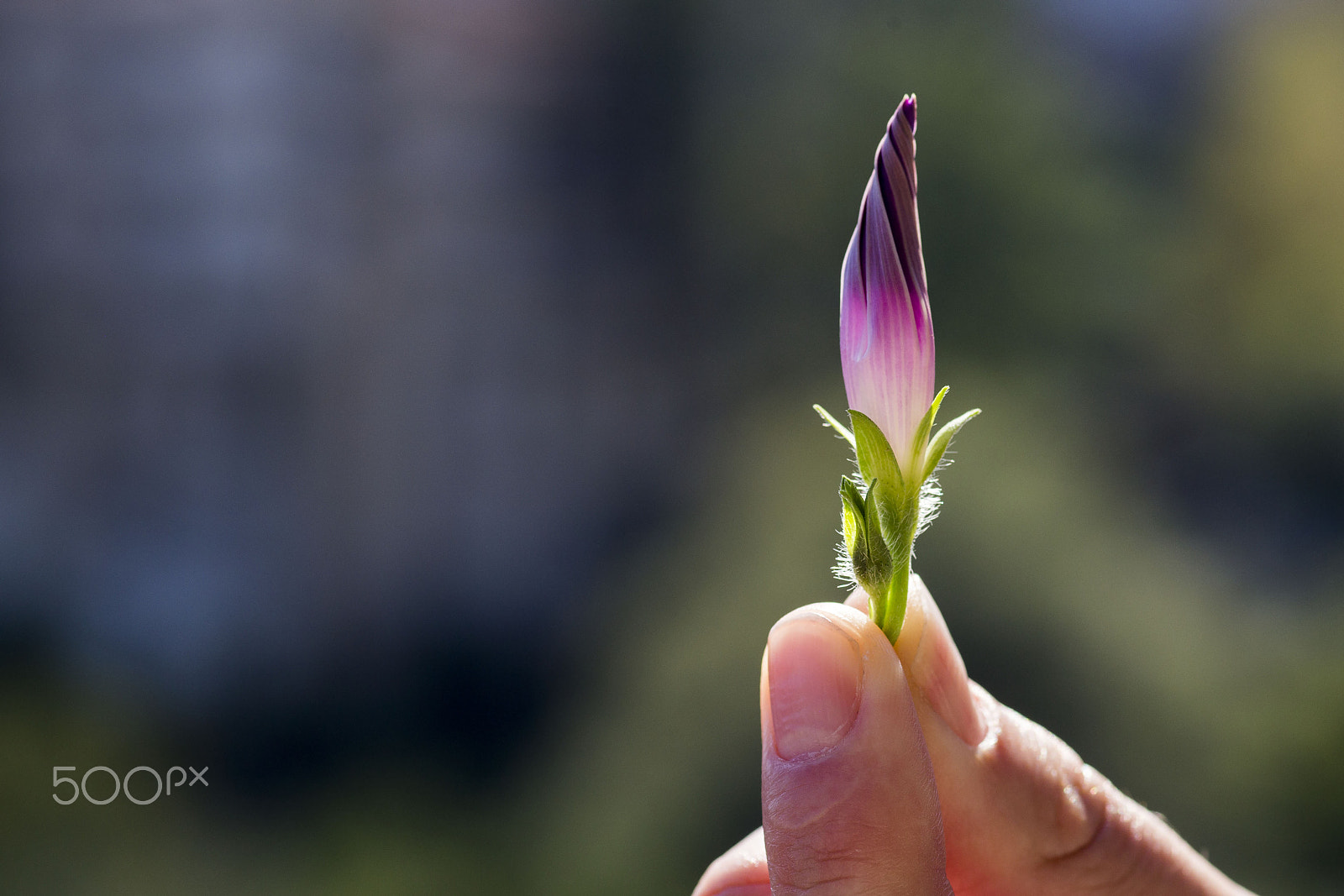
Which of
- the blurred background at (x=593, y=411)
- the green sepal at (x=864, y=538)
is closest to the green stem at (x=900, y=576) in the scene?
the green sepal at (x=864, y=538)

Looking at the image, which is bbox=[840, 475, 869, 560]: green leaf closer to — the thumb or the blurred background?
Answer: the thumb

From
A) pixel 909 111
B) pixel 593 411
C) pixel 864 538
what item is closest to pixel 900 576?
pixel 864 538

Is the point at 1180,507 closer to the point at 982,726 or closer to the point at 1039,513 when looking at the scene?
the point at 1039,513

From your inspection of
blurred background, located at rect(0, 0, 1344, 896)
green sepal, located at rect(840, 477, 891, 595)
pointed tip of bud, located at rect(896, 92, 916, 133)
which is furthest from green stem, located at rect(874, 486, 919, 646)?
blurred background, located at rect(0, 0, 1344, 896)

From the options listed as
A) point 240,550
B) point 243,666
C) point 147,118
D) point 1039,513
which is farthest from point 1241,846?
point 147,118

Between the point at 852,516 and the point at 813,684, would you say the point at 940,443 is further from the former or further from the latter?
the point at 813,684
